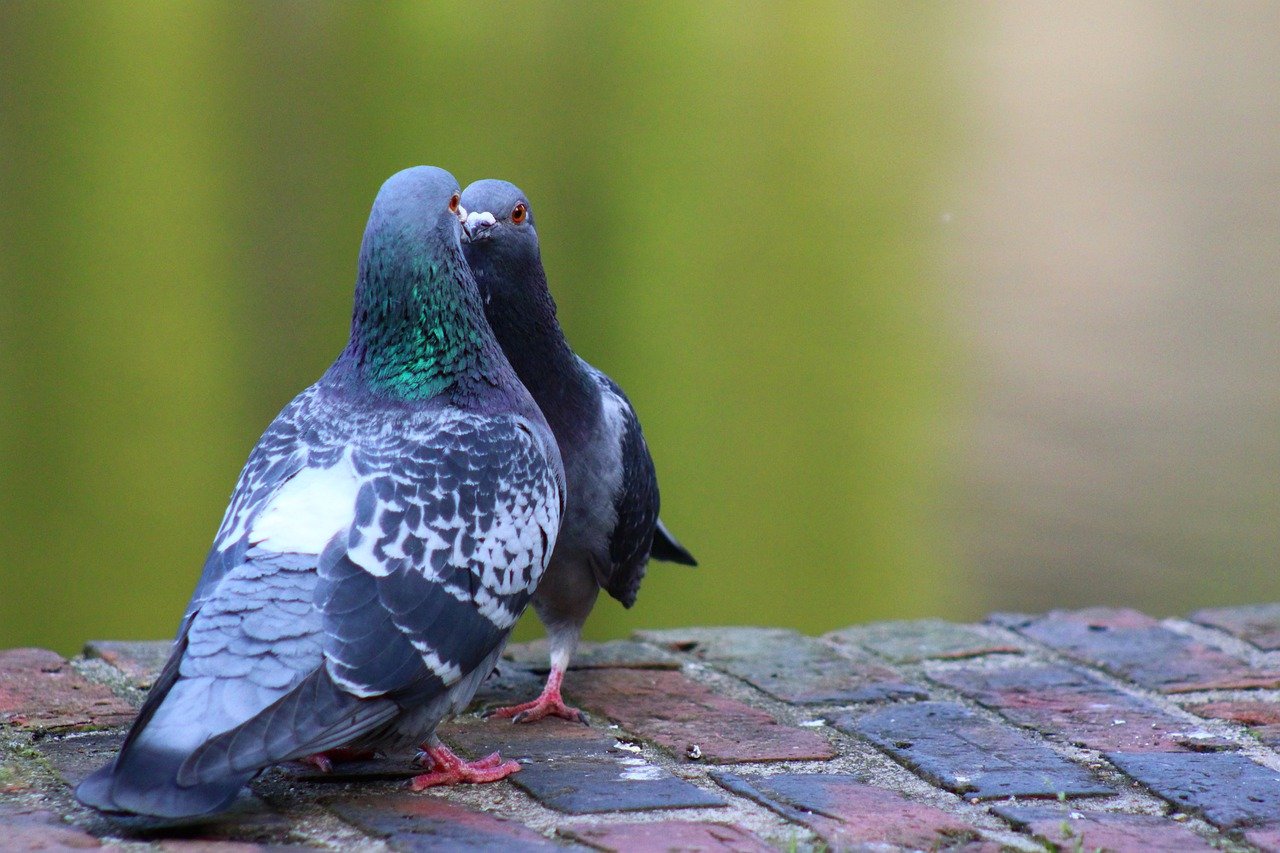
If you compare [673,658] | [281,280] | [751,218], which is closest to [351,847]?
[673,658]

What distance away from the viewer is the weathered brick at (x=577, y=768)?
2.83 meters

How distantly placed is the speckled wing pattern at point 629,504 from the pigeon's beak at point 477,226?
0.60m

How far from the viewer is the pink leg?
349 centimetres

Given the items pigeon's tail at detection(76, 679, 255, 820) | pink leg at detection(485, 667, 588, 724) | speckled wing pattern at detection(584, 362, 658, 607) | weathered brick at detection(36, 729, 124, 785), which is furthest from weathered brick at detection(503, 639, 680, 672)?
pigeon's tail at detection(76, 679, 255, 820)

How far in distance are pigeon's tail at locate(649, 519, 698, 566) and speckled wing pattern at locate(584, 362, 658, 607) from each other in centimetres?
32

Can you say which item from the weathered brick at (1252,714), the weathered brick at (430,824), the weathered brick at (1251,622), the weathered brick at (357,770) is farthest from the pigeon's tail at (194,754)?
the weathered brick at (1251,622)

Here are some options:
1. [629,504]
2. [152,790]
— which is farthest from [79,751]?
[629,504]

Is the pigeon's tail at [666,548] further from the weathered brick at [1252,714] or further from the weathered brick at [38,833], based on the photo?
the weathered brick at [38,833]

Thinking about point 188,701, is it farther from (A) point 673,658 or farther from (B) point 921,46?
(B) point 921,46

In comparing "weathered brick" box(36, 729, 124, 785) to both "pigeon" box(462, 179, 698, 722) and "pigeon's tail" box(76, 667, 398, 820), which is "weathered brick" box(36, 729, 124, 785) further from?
"pigeon" box(462, 179, 698, 722)

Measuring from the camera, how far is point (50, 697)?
11.0 ft

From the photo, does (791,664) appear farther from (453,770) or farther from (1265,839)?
(1265,839)

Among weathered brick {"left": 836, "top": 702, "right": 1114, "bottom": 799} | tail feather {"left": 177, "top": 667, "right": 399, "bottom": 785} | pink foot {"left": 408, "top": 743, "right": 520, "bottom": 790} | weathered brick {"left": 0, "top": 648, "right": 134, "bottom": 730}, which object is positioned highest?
tail feather {"left": 177, "top": 667, "right": 399, "bottom": 785}

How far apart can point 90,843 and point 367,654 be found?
1.87 feet
